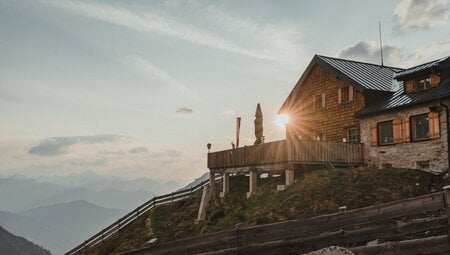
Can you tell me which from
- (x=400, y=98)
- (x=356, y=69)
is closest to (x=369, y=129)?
(x=400, y=98)

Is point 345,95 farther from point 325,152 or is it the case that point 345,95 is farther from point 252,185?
point 252,185

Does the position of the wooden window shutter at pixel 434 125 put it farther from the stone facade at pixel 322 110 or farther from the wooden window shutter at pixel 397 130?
the stone facade at pixel 322 110

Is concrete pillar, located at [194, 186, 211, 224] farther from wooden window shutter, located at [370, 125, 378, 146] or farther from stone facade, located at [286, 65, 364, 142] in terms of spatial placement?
wooden window shutter, located at [370, 125, 378, 146]

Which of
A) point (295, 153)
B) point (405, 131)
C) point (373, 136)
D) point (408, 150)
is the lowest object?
point (295, 153)

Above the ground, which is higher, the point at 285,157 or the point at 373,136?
the point at 373,136

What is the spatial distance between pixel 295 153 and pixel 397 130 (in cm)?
675

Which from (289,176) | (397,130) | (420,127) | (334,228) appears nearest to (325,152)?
(289,176)

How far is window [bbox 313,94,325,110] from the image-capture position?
112ft

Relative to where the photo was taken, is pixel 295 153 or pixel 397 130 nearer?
pixel 295 153

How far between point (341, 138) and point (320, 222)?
2242 cm

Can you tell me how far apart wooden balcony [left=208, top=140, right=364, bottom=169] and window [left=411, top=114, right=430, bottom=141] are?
399cm

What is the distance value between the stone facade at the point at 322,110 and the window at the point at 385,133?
2.05m

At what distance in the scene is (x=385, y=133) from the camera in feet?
94.1

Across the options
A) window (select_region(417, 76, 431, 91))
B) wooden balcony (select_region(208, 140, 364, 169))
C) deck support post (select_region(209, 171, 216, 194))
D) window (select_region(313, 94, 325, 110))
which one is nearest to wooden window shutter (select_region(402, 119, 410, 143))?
window (select_region(417, 76, 431, 91))
